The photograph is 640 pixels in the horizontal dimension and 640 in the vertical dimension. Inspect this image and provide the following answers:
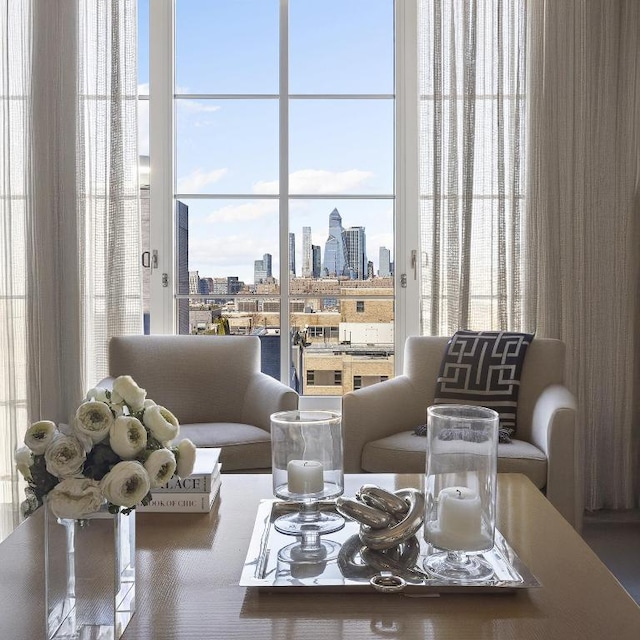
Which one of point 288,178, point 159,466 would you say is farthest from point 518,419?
Answer: point 159,466

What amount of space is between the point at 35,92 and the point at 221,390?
1.70m

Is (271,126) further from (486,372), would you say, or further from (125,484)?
(125,484)

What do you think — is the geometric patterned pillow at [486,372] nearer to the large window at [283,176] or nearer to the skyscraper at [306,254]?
the large window at [283,176]

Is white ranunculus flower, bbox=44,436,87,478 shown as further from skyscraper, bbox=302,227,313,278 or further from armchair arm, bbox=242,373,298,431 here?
skyscraper, bbox=302,227,313,278

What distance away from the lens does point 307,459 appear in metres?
1.54

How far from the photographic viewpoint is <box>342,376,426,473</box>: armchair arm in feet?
9.47

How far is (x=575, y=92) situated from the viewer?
11.5 feet

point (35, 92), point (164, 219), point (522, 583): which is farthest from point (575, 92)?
point (522, 583)

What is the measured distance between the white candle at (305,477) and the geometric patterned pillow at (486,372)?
5.47 ft

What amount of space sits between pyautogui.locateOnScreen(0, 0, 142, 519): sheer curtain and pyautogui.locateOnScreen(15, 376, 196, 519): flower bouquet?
2.48m

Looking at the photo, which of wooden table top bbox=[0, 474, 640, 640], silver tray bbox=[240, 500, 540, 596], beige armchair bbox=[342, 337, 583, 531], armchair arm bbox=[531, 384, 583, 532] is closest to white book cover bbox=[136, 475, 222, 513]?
wooden table top bbox=[0, 474, 640, 640]

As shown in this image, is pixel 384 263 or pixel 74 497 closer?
pixel 74 497

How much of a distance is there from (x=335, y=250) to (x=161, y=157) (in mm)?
1044

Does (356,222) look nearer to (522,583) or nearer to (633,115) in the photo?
(633,115)
